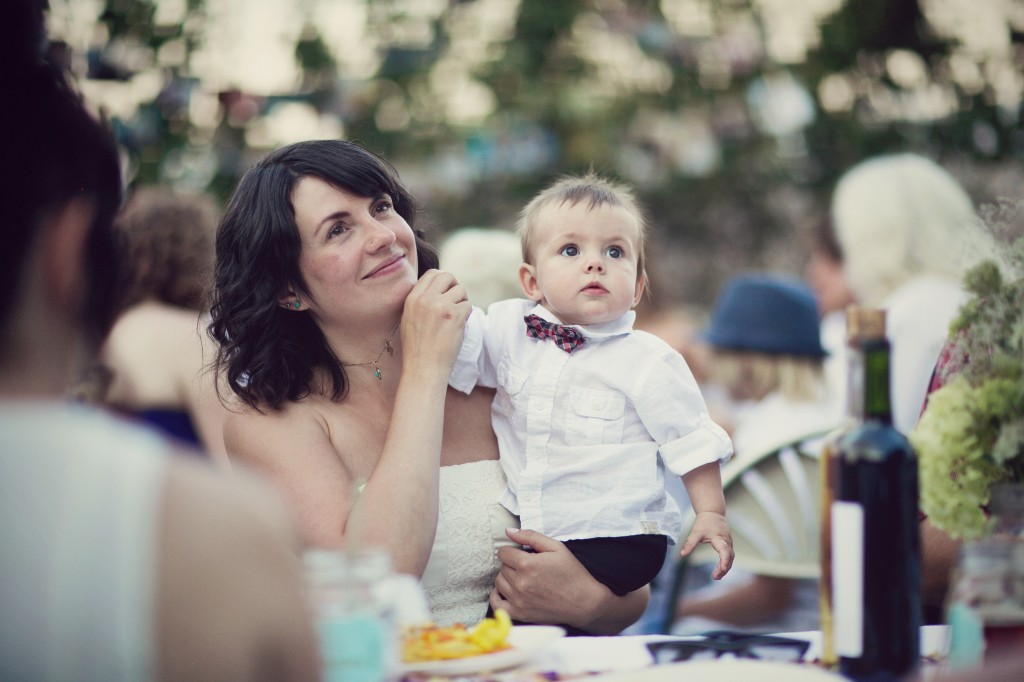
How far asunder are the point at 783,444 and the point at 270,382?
1522 mm

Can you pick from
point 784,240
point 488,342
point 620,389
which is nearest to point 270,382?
point 488,342

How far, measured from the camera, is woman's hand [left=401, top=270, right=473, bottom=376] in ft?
6.15

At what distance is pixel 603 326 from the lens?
6.45 ft

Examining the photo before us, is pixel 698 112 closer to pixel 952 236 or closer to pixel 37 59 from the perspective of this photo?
pixel 952 236

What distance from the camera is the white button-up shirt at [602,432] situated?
1.85 metres

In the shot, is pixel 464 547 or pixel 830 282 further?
pixel 830 282

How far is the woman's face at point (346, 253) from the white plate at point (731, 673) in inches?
40.2

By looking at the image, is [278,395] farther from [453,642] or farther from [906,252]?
[906,252]

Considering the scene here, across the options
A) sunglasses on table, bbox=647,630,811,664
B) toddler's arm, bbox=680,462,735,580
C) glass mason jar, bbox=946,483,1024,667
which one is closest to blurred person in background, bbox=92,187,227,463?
toddler's arm, bbox=680,462,735,580

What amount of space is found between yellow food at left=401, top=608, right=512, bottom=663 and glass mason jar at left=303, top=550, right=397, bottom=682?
24cm

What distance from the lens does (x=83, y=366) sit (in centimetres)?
83

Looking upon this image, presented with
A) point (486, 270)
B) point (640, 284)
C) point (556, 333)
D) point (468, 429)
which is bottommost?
point (468, 429)

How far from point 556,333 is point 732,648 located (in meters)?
0.78

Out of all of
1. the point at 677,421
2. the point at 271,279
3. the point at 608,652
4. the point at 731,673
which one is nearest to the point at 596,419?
the point at 677,421
